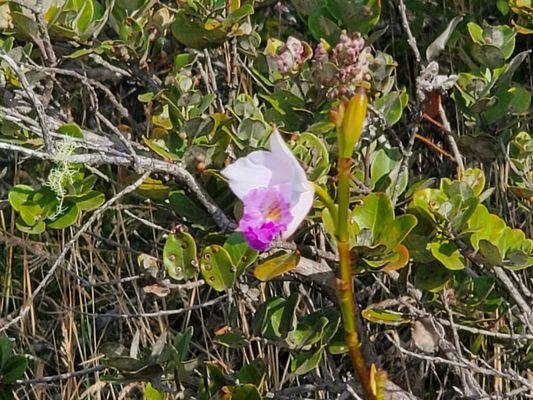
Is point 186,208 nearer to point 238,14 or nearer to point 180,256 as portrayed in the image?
point 180,256

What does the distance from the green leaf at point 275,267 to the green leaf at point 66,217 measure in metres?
0.38

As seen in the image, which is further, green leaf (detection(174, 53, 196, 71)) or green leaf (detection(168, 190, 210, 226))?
green leaf (detection(174, 53, 196, 71))

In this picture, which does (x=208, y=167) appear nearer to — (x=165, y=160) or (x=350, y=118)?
(x=165, y=160)

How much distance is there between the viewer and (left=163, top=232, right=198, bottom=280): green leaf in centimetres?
154

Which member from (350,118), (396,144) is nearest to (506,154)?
(396,144)

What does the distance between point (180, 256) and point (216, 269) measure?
0.25 feet

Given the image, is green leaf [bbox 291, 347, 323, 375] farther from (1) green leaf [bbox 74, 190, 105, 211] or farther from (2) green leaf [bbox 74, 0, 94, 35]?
(2) green leaf [bbox 74, 0, 94, 35]

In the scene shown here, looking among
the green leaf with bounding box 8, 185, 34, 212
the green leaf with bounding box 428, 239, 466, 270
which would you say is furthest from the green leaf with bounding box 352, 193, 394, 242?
the green leaf with bounding box 8, 185, 34, 212

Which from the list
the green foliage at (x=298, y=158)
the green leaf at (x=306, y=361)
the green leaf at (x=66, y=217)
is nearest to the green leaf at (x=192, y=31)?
the green foliage at (x=298, y=158)

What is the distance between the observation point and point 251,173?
970 millimetres

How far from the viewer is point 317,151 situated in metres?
1.49

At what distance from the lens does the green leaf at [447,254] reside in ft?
4.95

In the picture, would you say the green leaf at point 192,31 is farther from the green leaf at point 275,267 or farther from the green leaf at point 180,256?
the green leaf at point 275,267

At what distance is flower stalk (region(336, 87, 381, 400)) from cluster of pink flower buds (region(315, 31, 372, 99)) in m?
0.65
